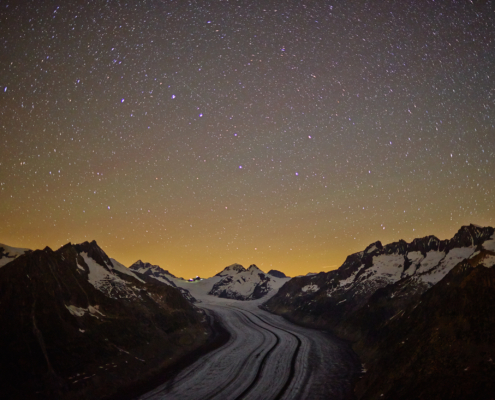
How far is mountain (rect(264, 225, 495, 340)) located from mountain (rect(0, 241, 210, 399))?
34299 mm

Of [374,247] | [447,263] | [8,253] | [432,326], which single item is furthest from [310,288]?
[8,253]

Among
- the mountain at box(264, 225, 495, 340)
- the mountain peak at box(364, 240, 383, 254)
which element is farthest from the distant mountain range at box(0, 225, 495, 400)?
the mountain peak at box(364, 240, 383, 254)

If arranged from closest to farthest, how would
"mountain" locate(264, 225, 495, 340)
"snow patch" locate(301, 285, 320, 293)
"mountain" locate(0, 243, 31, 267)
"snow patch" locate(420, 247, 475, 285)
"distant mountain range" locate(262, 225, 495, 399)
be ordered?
"distant mountain range" locate(262, 225, 495, 399), "mountain" locate(0, 243, 31, 267), "mountain" locate(264, 225, 495, 340), "snow patch" locate(420, 247, 475, 285), "snow patch" locate(301, 285, 320, 293)

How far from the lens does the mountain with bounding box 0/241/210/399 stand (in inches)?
1177

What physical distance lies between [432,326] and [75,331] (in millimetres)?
38027

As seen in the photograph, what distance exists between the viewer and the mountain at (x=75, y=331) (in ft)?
98.1

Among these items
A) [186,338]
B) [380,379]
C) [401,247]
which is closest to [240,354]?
[186,338]

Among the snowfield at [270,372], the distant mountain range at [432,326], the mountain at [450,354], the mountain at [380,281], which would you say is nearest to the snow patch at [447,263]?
the mountain at [380,281]

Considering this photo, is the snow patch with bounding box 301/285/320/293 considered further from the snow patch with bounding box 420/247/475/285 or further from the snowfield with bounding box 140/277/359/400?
the snowfield with bounding box 140/277/359/400

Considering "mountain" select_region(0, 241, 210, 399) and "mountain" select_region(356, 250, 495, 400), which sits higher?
"mountain" select_region(0, 241, 210, 399)

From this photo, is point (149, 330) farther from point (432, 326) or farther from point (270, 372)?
point (432, 326)

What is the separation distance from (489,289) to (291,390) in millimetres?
21163

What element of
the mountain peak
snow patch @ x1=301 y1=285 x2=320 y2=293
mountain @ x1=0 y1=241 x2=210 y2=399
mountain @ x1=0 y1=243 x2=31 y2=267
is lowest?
snow patch @ x1=301 y1=285 x2=320 y2=293

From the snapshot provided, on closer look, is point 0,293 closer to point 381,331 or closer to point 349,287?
point 381,331
